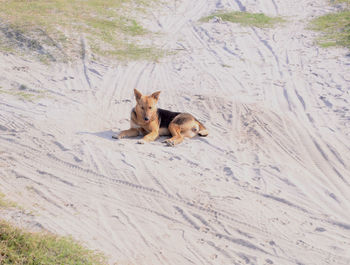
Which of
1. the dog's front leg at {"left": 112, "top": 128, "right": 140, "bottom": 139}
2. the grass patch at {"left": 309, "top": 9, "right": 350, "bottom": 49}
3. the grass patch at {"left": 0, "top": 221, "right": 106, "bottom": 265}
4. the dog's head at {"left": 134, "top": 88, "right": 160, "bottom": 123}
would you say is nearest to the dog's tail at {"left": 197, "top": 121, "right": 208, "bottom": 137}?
the dog's head at {"left": 134, "top": 88, "right": 160, "bottom": 123}

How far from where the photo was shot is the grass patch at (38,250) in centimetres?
508

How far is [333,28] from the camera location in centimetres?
1599

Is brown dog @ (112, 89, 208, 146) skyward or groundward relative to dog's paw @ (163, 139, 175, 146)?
skyward

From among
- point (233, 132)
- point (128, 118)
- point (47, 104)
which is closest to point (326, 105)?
point (233, 132)

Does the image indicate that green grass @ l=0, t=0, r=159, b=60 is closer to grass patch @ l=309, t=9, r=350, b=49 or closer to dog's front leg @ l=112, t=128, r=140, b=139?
dog's front leg @ l=112, t=128, r=140, b=139

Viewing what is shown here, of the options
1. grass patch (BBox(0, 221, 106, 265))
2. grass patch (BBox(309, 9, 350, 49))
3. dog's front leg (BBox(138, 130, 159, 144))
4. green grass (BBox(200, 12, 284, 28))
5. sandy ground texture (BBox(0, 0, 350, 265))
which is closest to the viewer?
grass patch (BBox(0, 221, 106, 265))

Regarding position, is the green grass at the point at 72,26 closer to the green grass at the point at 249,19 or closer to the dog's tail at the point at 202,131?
the green grass at the point at 249,19

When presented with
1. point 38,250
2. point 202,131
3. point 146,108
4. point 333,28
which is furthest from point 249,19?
point 38,250

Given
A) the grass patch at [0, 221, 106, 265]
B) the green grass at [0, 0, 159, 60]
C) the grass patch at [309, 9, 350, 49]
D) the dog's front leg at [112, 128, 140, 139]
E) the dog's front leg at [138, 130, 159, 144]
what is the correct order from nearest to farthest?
1. the grass patch at [0, 221, 106, 265]
2. the dog's front leg at [138, 130, 159, 144]
3. the dog's front leg at [112, 128, 140, 139]
4. the green grass at [0, 0, 159, 60]
5. the grass patch at [309, 9, 350, 49]

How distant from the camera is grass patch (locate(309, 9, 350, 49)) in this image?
14.6 metres

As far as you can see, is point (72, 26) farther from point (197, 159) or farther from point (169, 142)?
point (197, 159)

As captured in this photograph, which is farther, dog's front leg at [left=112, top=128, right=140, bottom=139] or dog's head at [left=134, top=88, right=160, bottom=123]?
dog's front leg at [left=112, top=128, right=140, bottom=139]

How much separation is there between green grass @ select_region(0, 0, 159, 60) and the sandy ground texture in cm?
112

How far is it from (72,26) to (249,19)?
692cm
